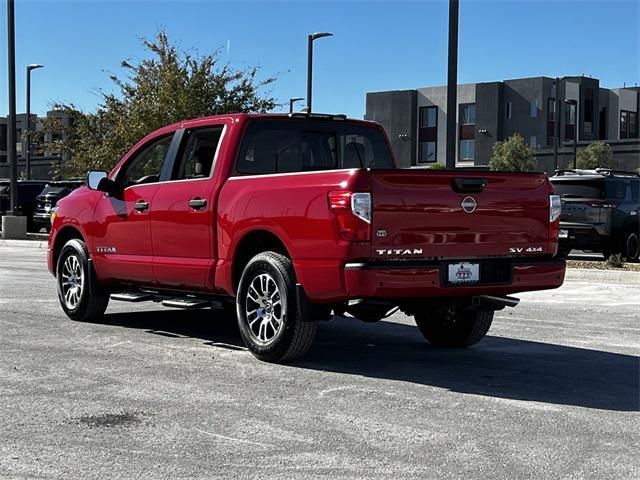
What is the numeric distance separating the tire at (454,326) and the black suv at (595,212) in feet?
35.9

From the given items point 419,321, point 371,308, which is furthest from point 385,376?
point 419,321

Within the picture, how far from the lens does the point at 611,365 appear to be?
7203 millimetres

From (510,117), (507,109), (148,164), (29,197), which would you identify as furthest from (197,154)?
(507,109)

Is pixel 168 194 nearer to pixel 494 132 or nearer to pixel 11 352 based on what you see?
pixel 11 352

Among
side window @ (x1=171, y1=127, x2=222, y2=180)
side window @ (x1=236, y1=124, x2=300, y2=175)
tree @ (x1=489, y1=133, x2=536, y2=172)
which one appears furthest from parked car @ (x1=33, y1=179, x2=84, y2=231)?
tree @ (x1=489, y1=133, x2=536, y2=172)

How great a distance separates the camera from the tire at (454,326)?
777cm

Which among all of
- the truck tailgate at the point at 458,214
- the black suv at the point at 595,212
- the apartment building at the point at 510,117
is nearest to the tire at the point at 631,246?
the black suv at the point at 595,212

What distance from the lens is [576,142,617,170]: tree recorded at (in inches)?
2249

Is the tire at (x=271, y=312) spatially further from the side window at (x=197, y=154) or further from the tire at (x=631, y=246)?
the tire at (x=631, y=246)

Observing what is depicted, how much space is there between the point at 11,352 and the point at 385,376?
3061mm

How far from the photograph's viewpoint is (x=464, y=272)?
6.57m

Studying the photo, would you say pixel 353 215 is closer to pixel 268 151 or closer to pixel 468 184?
pixel 468 184

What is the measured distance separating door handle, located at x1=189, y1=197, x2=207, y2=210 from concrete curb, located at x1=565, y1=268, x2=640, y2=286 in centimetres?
900

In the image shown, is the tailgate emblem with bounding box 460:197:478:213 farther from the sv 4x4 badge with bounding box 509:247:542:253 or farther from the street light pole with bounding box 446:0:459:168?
the street light pole with bounding box 446:0:459:168
